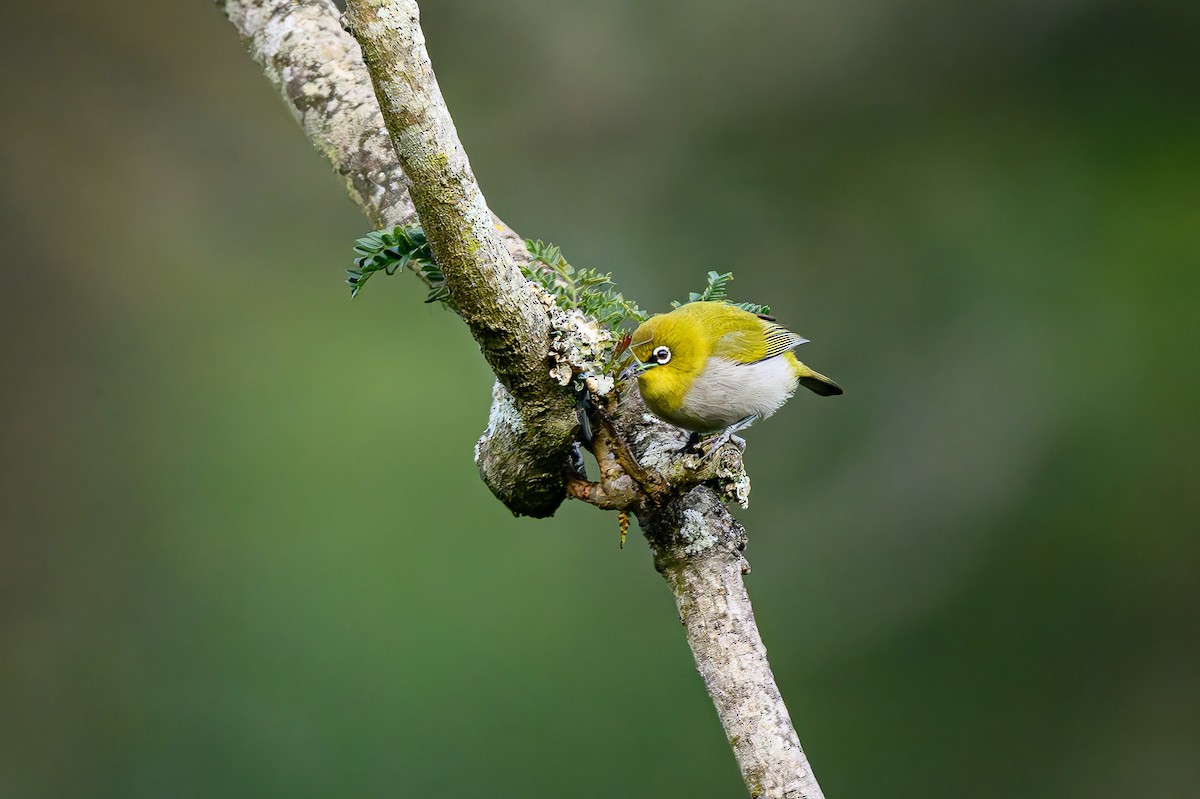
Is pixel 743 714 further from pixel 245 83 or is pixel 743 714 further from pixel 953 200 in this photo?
pixel 245 83

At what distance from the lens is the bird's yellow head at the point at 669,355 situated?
2559 mm

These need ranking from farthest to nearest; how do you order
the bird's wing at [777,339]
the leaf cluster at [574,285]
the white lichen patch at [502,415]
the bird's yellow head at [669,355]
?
the bird's wing at [777,339], the bird's yellow head at [669,355], the leaf cluster at [574,285], the white lichen patch at [502,415]

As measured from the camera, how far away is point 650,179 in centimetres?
683

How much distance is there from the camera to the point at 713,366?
2.76m

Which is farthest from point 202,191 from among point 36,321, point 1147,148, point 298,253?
point 1147,148

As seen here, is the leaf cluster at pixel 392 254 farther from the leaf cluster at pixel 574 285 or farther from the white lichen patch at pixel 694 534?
the white lichen patch at pixel 694 534

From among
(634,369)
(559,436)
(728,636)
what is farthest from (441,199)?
(728,636)

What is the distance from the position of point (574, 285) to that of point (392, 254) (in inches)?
17.1

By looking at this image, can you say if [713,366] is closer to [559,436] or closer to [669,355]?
[669,355]

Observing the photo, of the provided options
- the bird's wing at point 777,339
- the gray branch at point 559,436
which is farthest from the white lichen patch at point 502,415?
the bird's wing at point 777,339

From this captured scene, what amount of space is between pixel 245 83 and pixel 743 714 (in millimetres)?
6210

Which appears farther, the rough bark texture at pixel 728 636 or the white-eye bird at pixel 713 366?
the white-eye bird at pixel 713 366

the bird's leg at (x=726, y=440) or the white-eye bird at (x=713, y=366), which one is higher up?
the white-eye bird at (x=713, y=366)

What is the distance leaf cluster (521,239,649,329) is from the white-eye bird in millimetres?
183
